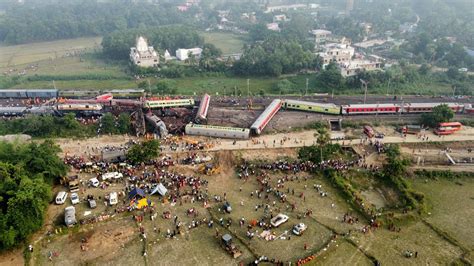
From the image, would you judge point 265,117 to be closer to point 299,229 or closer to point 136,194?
point 136,194

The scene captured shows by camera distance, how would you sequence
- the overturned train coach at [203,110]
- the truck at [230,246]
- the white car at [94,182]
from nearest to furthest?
the truck at [230,246], the white car at [94,182], the overturned train coach at [203,110]

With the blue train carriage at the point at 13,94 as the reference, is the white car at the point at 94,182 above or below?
below

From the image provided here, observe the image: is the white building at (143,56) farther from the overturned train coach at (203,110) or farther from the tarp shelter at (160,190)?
the tarp shelter at (160,190)

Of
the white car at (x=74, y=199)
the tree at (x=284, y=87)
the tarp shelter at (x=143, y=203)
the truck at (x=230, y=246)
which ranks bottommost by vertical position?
the truck at (x=230, y=246)

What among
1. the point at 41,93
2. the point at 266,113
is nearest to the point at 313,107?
the point at 266,113

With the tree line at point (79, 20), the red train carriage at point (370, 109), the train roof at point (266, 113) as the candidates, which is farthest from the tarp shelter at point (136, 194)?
the tree line at point (79, 20)

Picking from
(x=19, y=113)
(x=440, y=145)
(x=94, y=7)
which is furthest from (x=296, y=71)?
(x=94, y=7)
